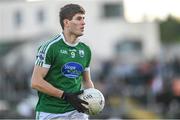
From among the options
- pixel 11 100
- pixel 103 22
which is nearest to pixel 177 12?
pixel 11 100

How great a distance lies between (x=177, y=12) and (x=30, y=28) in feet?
114

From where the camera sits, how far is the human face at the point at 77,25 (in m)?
9.86

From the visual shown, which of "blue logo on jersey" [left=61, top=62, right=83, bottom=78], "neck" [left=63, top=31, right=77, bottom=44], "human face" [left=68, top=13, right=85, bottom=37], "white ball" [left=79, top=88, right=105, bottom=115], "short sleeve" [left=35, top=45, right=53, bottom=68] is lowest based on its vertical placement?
"white ball" [left=79, top=88, right=105, bottom=115]

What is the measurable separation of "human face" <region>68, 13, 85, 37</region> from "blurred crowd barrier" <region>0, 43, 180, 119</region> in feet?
34.0

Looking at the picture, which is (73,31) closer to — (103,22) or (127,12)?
(127,12)

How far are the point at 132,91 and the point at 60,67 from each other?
16.0 meters

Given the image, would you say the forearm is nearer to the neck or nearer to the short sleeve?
the short sleeve

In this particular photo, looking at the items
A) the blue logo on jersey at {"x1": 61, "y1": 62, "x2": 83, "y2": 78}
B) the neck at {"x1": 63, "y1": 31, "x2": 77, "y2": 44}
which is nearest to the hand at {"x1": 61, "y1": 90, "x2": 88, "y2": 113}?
the blue logo on jersey at {"x1": 61, "y1": 62, "x2": 83, "y2": 78}

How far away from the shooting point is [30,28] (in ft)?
270

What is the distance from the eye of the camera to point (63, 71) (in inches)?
391

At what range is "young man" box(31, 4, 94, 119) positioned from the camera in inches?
386

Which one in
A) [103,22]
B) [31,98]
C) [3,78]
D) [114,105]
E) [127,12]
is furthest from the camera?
[103,22]

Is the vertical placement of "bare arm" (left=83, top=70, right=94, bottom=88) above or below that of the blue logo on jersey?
below

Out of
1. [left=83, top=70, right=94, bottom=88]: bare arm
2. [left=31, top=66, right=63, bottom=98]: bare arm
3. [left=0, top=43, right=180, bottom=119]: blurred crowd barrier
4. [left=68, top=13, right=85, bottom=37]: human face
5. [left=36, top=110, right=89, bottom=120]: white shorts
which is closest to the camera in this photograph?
[left=31, top=66, right=63, bottom=98]: bare arm
